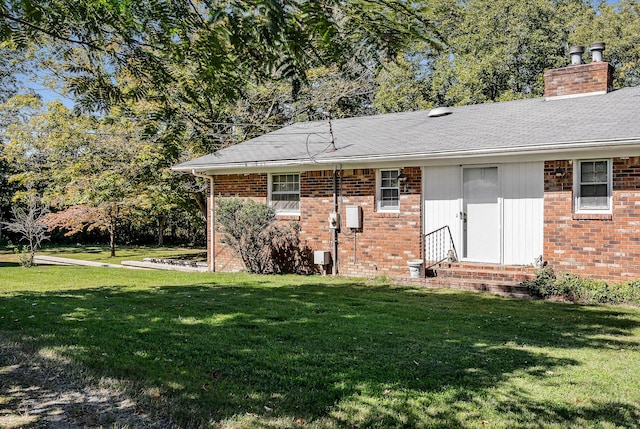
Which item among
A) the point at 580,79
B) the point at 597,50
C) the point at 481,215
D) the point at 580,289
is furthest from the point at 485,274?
the point at 597,50

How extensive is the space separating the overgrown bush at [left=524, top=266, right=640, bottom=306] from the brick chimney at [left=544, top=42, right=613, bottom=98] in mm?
5341

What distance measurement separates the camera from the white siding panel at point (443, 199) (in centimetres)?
1135

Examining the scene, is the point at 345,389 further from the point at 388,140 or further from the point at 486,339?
the point at 388,140

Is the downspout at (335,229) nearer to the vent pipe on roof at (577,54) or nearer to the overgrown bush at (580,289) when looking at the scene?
the overgrown bush at (580,289)

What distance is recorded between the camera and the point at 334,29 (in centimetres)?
340

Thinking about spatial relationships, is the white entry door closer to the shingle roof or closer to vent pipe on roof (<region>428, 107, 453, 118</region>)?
the shingle roof

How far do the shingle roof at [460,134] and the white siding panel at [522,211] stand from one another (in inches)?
28.6

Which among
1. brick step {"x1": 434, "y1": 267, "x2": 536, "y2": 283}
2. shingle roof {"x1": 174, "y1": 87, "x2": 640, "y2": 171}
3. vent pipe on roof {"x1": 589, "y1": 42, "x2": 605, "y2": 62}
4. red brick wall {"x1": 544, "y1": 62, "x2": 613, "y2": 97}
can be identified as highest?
vent pipe on roof {"x1": 589, "y1": 42, "x2": 605, "y2": 62}

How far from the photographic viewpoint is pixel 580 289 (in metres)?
9.23

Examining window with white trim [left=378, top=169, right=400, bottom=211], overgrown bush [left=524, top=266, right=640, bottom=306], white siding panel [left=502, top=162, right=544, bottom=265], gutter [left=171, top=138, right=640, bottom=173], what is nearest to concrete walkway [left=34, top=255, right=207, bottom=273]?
gutter [left=171, top=138, right=640, bottom=173]

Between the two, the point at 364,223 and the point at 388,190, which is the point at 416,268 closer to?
the point at 364,223

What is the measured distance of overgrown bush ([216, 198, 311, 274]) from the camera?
1291 centimetres

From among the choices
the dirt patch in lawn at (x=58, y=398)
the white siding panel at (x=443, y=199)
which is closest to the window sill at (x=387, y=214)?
the white siding panel at (x=443, y=199)

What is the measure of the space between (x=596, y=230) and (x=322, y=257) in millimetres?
6074
